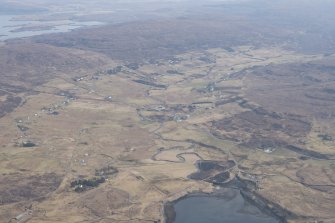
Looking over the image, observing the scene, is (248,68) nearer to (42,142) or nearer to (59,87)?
(59,87)

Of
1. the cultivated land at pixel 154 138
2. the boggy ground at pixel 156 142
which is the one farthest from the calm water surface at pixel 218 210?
the boggy ground at pixel 156 142

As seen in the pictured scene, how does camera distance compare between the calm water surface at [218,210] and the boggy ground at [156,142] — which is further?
→ the boggy ground at [156,142]

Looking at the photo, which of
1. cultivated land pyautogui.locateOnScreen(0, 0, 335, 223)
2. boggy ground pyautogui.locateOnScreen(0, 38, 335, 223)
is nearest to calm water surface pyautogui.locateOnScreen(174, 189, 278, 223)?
cultivated land pyautogui.locateOnScreen(0, 0, 335, 223)

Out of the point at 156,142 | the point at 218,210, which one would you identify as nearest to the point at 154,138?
the point at 156,142

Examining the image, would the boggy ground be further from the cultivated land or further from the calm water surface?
the calm water surface

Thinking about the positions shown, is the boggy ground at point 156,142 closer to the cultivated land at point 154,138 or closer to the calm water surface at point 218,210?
the cultivated land at point 154,138
